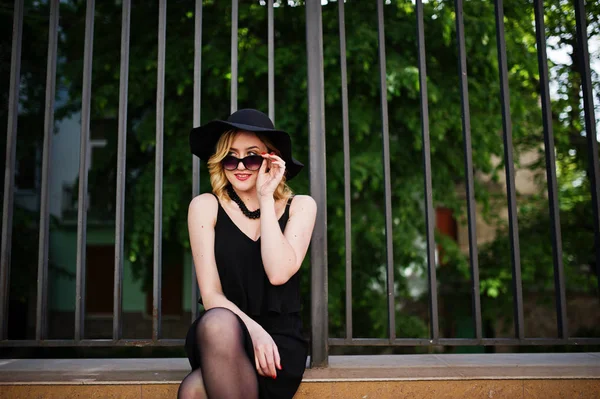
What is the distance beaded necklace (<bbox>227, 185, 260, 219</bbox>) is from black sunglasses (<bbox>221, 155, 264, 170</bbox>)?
A: 148 mm

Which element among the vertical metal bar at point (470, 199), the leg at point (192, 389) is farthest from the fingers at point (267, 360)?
the vertical metal bar at point (470, 199)

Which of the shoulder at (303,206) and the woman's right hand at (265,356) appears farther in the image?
the shoulder at (303,206)

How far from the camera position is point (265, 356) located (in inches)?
81.3

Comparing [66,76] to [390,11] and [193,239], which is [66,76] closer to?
[390,11]

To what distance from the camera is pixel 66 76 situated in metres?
5.72

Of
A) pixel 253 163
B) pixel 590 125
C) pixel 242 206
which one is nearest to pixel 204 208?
pixel 242 206

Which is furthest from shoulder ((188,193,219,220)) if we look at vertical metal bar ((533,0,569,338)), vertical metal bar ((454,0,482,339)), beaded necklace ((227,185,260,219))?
vertical metal bar ((533,0,569,338))

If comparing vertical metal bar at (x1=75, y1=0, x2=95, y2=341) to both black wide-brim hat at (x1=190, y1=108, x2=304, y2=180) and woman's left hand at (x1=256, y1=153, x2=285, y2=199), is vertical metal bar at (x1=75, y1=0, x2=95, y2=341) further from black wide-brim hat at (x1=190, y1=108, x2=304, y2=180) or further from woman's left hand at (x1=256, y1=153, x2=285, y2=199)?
woman's left hand at (x1=256, y1=153, x2=285, y2=199)

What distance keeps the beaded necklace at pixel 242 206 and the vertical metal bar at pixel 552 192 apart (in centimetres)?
140

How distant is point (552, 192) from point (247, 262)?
4.86 feet

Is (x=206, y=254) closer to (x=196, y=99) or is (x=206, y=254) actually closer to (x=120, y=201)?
(x=120, y=201)

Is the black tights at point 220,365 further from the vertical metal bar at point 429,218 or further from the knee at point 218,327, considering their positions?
the vertical metal bar at point 429,218

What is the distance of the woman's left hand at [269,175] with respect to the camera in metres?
2.27

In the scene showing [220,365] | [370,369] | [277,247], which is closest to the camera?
[220,365]
